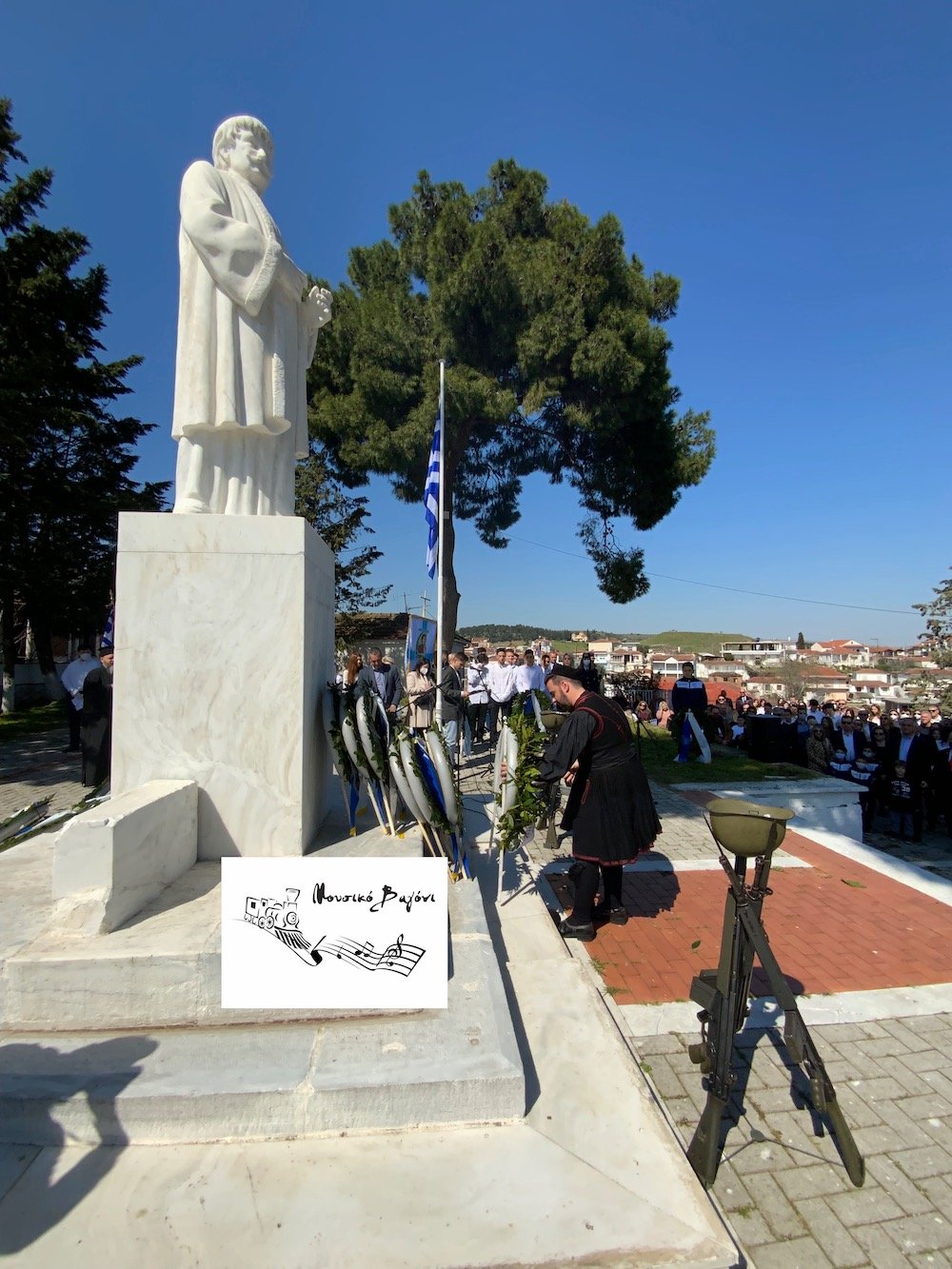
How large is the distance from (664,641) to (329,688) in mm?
127358

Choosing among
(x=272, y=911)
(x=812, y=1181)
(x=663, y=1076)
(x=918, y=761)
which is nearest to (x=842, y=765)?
(x=918, y=761)

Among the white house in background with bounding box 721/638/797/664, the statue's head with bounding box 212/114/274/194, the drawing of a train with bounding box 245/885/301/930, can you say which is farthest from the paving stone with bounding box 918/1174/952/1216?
the white house in background with bounding box 721/638/797/664

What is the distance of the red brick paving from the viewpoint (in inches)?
136

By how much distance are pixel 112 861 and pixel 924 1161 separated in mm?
3136

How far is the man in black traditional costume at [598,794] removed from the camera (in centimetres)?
375

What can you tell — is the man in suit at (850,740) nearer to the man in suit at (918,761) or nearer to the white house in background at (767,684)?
the man in suit at (918,761)

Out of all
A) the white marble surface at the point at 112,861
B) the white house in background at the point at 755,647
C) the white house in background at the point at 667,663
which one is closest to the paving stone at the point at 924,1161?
the white marble surface at the point at 112,861

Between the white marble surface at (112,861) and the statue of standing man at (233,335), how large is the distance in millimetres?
1590

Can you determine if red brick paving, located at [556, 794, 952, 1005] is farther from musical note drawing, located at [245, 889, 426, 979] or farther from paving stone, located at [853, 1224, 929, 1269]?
musical note drawing, located at [245, 889, 426, 979]

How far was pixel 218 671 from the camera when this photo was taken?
10.4 feet

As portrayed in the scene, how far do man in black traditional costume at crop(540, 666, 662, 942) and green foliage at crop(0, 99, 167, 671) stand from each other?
1435 cm

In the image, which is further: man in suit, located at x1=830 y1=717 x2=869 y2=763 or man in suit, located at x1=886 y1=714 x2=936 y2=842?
man in suit, located at x1=830 y1=717 x2=869 y2=763

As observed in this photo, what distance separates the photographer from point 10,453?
15.9 meters

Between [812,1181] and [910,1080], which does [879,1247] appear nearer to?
[812,1181]
